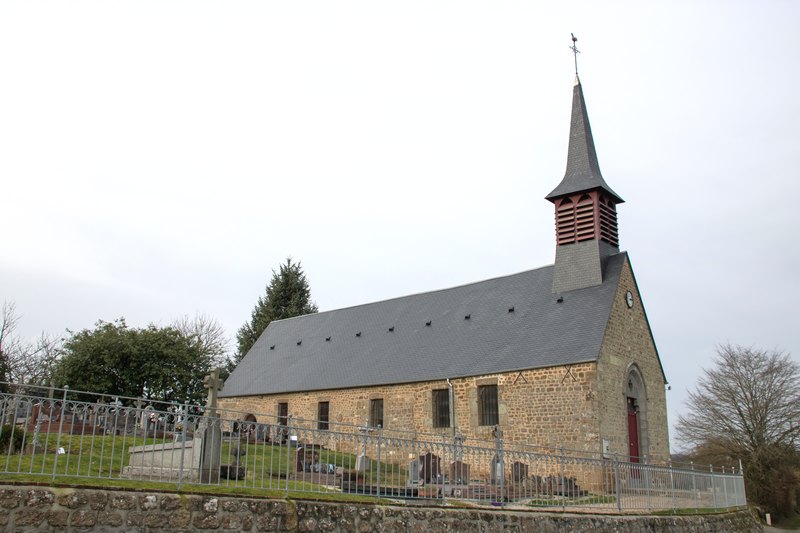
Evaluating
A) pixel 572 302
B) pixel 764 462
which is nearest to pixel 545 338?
pixel 572 302

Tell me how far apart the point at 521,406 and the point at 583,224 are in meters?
7.48

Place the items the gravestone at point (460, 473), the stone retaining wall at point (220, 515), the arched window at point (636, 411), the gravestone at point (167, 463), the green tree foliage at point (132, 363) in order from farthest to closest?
the green tree foliage at point (132, 363) < the arched window at point (636, 411) < the gravestone at point (460, 473) < the gravestone at point (167, 463) < the stone retaining wall at point (220, 515)

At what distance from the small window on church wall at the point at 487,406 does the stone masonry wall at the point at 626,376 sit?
3.82m

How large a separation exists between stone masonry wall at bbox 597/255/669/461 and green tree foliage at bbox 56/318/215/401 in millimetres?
20437

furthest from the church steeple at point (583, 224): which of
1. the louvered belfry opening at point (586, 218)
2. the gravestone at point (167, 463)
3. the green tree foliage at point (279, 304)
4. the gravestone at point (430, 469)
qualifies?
the green tree foliage at point (279, 304)

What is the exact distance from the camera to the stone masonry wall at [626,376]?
69.5 feet

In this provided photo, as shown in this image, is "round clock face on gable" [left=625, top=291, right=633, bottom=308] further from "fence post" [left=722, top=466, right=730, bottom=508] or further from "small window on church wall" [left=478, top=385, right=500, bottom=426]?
"fence post" [left=722, top=466, right=730, bottom=508]

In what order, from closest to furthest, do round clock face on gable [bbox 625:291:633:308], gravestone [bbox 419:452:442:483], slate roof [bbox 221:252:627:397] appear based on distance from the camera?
gravestone [bbox 419:452:442:483], slate roof [bbox 221:252:627:397], round clock face on gable [bbox 625:291:633:308]

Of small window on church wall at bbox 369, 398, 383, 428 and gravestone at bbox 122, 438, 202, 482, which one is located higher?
small window on church wall at bbox 369, 398, 383, 428

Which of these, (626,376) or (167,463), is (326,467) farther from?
(626,376)

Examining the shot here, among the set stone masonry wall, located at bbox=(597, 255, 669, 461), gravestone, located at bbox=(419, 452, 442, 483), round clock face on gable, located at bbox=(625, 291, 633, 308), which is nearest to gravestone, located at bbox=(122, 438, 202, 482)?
gravestone, located at bbox=(419, 452, 442, 483)

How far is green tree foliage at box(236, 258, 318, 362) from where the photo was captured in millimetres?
52500

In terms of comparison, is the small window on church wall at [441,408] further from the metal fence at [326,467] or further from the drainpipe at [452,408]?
the metal fence at [326,467]

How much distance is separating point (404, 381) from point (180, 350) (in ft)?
48.9
